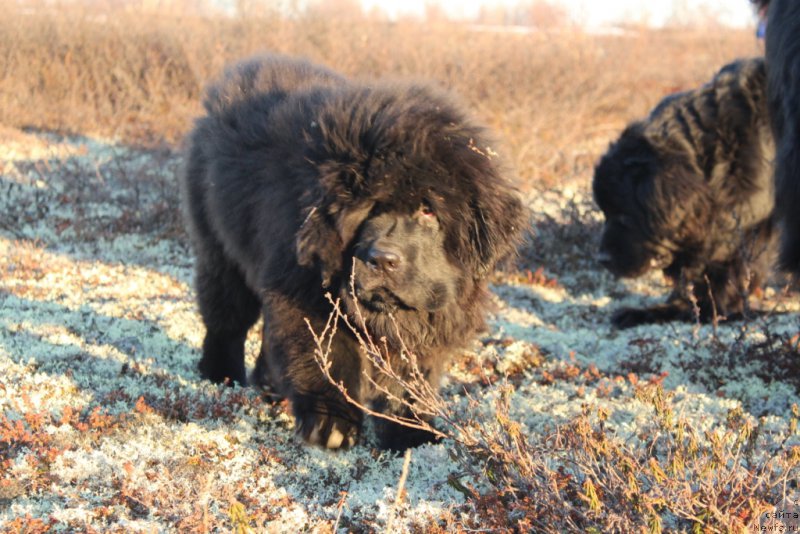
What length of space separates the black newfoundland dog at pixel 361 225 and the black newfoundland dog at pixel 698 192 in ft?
7.96

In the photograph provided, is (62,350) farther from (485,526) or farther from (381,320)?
(485,526)

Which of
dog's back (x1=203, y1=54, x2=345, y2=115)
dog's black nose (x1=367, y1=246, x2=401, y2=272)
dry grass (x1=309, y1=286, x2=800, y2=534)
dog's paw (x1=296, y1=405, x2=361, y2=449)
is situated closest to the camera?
dry grass (x1=309, y1=286, x2=800, y2=534)

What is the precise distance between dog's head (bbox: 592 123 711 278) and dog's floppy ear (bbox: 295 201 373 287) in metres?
3.01

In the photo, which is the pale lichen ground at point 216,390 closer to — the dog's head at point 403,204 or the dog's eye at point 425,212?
the dog's head at point 403,204

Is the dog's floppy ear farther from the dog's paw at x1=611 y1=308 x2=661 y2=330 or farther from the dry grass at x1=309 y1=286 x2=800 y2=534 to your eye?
the dog's paw at x1=611 y1=308 x2=661 y2=330

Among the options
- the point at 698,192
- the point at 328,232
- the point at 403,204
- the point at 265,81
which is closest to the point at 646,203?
the point at 698,192

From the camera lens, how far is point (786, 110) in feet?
10.5

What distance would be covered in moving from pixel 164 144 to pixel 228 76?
6.81m

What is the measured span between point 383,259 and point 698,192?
3161 millimetres

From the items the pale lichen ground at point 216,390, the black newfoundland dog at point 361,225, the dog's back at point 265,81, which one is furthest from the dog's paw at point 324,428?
the dog's back at point 265,81

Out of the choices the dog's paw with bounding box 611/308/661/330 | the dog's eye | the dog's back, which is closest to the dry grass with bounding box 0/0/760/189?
the dog's paw with bounding box 611/308/661/330

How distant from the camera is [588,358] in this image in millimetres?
4934

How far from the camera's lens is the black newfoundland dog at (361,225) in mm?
3049

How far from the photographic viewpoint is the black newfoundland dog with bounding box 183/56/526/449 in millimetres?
3049
